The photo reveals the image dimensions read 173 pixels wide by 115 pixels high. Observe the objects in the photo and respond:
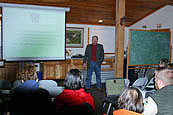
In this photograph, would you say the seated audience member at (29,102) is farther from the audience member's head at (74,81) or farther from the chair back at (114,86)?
the chair back at (114,86)

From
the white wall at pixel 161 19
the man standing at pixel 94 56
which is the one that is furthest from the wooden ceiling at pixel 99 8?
the man standing at pixel 94 56

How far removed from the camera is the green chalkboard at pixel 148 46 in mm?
5129

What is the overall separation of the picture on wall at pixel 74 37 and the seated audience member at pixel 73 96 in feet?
20.7

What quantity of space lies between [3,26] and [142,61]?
371 cm

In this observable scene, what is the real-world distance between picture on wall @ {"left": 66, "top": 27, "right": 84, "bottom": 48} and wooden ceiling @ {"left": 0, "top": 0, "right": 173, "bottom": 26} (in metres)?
0.36

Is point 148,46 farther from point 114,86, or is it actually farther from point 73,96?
point 73,96

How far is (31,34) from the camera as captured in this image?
484 centimetres

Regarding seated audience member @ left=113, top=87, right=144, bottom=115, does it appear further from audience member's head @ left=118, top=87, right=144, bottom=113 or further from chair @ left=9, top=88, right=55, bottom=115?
chair @ left=9, top=88, right=55, bottom=115

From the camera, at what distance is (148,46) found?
5.48m

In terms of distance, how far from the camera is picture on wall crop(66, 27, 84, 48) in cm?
829

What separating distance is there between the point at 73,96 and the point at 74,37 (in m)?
6.77

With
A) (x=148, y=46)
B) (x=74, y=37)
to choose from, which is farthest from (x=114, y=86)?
(x=74, y=37)

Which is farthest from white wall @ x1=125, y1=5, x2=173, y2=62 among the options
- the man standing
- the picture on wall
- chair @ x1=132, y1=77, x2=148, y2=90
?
chair @ x1=132, y1=77, x2=148, y2=90

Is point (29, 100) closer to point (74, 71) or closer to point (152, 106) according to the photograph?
point (74, 71)
